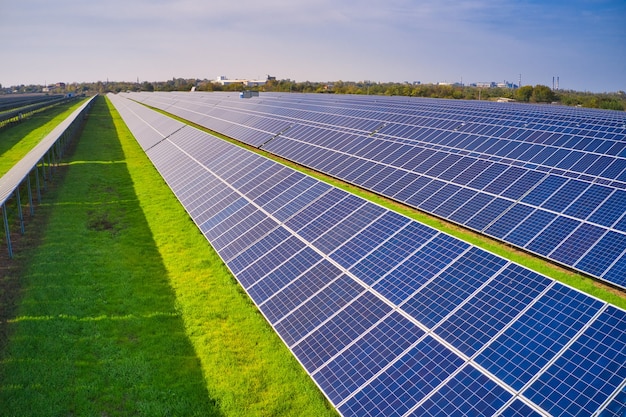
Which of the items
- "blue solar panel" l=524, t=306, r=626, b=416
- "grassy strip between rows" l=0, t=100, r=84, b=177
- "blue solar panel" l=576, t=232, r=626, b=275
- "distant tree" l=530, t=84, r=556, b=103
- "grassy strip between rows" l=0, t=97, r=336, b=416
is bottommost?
"grassy strip between rows" l=0, t=97, r=336, b=416

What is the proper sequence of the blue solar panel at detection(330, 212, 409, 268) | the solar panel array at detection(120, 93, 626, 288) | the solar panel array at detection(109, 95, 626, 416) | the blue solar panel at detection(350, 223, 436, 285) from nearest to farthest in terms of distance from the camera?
the solar panel array at detection(109, 95, 626, 416) → the blue solar panel at detection(350, 223, 436, 285) → the blue solar panel at detection(330, 212, 409, 268) → the solar panel array at detection(120, 93, 626, 288)

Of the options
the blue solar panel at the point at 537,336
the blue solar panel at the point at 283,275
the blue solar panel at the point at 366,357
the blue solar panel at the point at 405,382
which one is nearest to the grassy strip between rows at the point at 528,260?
the blue solar panel at the point at 537,336

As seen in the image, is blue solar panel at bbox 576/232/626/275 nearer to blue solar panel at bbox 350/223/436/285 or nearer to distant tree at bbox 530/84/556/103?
blue solar panel at bbox 350/223/436/285

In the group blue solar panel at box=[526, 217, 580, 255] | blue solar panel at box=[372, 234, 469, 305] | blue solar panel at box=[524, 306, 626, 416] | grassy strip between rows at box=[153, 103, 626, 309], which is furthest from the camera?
blue solar panel at box=[526, 217, 580, 255]

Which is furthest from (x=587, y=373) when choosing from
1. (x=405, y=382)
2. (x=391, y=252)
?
(x=391, y=252)

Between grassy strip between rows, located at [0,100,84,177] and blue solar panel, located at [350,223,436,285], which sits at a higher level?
grassy strip between rows, located at [0,100,84,177]

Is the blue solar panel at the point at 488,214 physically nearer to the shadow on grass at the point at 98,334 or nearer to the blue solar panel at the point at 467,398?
the blue solar panel at the point at 467,398

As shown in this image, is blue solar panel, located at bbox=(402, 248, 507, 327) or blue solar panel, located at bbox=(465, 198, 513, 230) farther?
blue solar panel, located at bbox=(465, 198, 513, 230)

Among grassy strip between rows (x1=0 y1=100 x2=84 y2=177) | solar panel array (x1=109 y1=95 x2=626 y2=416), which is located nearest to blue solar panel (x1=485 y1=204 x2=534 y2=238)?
→ solar panel array (x1=109 y1=95 x2=626 y2=416)
